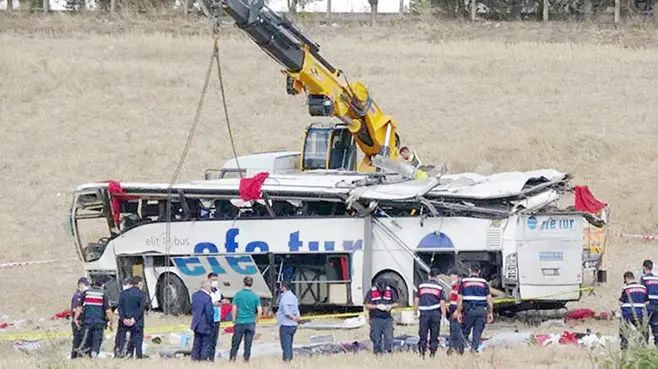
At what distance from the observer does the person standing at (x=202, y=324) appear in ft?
62.4

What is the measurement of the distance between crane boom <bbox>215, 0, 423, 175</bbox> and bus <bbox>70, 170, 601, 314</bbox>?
157 centimetres

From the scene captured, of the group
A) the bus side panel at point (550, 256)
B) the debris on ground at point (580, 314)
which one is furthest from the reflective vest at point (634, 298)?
the debris on ground at point (580, 314)

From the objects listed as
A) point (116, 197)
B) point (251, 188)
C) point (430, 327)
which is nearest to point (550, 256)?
point (430, 327)

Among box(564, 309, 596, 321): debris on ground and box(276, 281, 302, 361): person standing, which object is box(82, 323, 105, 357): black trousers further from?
box(564, 309, 596, 321): debris on ground

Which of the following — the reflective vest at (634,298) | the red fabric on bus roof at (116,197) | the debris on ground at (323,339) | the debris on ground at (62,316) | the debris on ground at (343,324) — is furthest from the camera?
the red fabric on bus roof at (116,197)

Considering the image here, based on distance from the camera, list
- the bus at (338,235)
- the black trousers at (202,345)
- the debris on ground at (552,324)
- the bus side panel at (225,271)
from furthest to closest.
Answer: the bus side panel at (225,271) < the debris on ground at (552,324) < the bus at (338,235) < the black trousers at (202,345)

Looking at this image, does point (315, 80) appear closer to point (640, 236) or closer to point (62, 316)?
point (62, 316)

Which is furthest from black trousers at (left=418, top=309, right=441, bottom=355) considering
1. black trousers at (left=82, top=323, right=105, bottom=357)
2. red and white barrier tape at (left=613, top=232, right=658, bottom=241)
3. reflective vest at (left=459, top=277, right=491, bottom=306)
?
red and white barrier tape at (left=613, top=232, right=658, bottom=241)

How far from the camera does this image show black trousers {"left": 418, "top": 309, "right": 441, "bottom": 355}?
19.1m

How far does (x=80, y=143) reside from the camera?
146 feet

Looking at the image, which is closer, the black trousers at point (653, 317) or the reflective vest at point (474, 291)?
the reflective vest at point (474, 291)

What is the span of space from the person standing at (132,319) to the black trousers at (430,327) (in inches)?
152

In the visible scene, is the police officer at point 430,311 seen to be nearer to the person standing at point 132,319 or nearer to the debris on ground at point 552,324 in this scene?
the person standing at point 132,319

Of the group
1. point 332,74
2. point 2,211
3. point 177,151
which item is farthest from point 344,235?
point 177,151
